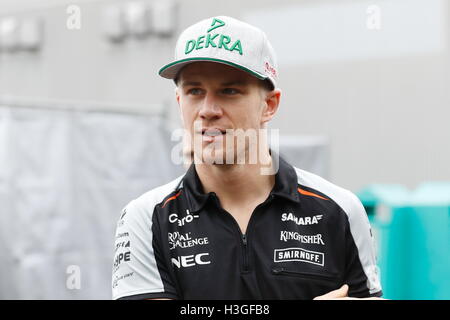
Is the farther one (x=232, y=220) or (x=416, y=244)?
(x=416, y=244)

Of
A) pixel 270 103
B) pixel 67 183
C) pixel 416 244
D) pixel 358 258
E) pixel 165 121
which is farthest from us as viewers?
pixel 165 121

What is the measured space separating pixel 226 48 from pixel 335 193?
722 millimetres

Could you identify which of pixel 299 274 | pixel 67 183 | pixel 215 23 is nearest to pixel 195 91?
pixel 215 23

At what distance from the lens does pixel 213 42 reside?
2.47 meters

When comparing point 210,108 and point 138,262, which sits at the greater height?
point 210,108

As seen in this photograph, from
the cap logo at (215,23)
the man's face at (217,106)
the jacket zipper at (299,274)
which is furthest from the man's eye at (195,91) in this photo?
the jacket zipper at (299,274)

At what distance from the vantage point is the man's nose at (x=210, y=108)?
2.46 m

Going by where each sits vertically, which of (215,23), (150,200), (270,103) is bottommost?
(150,200)

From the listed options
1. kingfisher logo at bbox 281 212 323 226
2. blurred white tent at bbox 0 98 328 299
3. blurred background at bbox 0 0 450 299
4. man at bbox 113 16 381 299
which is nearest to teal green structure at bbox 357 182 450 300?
blurred background at bbox 0 0 450 299

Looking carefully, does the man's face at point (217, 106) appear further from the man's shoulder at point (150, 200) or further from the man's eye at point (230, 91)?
the man's shoulder at point (150, 200)

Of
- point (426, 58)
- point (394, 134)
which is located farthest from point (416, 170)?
point (426, 58)

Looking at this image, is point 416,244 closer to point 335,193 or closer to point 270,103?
point 335,193

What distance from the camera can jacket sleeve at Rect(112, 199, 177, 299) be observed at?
97.4 inches

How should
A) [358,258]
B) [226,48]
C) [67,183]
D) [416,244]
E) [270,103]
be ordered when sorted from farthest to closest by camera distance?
1. [67,183]
2. [416,244]
3. [270,103]
4. [358,258]
5. [226,48]
